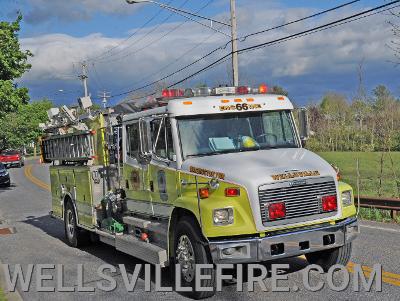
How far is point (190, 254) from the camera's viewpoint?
6852 mm

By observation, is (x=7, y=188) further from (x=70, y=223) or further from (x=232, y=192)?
(x=232, y=192)

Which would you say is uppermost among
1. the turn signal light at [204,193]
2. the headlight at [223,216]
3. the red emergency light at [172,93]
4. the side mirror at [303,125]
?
the red emergency light at [172,93]

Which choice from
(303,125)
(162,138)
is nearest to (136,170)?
(162,138)

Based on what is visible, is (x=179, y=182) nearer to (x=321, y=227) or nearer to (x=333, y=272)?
(x=321, y=227)

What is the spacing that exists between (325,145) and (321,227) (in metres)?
37.6

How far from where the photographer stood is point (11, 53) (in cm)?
2367

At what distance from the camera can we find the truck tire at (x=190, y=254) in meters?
6.58

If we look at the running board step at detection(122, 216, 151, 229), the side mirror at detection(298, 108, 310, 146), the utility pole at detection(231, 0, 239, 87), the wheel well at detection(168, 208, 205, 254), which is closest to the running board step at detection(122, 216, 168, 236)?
the running board step at detection(122, 216, 151, 229)

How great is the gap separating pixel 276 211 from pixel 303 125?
2085 mm

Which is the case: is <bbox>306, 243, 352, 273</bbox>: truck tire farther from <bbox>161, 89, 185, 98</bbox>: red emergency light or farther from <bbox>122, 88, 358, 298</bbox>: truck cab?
<bbox>161, 89, 185, 98</bbox>: red emergency light

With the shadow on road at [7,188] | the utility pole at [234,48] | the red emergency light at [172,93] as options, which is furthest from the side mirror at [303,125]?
the shadow on road at [7,188]

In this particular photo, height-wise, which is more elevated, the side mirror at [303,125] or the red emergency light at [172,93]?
the red emergency light at [172,93]

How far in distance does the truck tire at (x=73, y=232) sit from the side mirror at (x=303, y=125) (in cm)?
502

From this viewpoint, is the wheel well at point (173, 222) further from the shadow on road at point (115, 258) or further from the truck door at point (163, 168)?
the shadow on road at point (115, 258)
